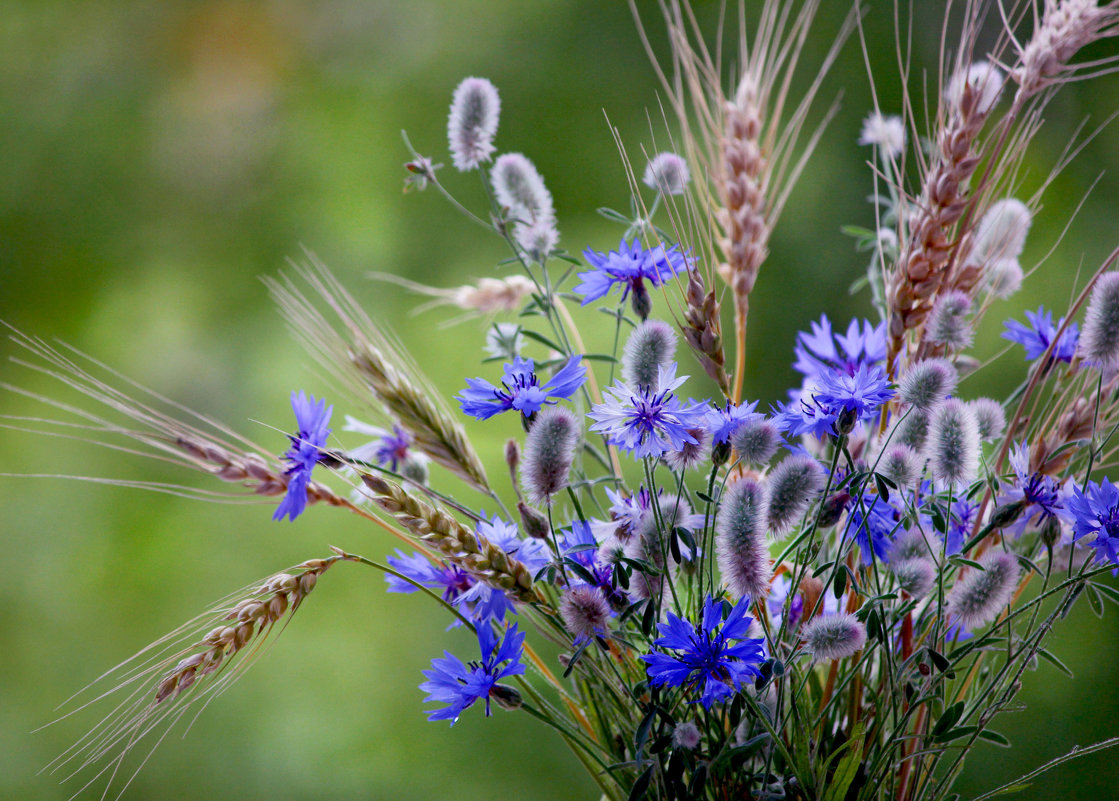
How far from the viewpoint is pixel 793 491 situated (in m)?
0.42

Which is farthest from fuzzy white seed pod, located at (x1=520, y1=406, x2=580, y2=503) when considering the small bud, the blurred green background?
the blurred green background

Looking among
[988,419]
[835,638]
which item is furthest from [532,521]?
[988,419]

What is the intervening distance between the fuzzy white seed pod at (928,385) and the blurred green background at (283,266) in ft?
3.28

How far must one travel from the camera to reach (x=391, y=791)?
4.24 ft

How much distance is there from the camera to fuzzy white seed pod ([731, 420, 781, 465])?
0.42 metres

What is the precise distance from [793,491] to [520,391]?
14cm

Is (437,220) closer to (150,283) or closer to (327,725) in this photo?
(150,283)

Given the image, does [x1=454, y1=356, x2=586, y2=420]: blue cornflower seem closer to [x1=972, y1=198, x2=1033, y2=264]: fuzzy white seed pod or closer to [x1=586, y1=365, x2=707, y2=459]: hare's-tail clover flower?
[x1=586, y1=365, x2=707, y2=459]: hare's-tail clover flower

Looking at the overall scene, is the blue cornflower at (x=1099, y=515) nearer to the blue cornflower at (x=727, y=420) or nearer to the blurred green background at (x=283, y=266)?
the blue cornflower at (x=727, y=420)

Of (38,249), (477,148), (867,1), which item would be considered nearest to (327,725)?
(38,249)

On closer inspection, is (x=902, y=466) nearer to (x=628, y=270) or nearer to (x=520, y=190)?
(x=628, y=270)

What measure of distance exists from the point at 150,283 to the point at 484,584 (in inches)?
48.4

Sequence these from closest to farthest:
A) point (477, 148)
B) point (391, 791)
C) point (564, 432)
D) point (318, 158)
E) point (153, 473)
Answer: point (564, 432), point (477, 148), point (391, 791), point (153, 473), point (318, 158)

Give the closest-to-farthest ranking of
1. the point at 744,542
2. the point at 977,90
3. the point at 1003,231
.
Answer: the point at 744,542 → the point at 977,90 → the point at 1003,231
